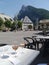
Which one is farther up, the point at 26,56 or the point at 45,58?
the point at 26,56

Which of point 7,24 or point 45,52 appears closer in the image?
Result: point 45,52

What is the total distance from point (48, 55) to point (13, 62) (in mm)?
5387

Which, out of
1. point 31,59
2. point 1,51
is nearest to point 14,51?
point 1,51

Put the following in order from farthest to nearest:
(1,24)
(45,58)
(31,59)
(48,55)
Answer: (1,24), (48,55), (45,58), (31,59)

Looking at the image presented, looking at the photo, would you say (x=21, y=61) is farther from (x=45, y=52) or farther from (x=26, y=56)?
(x=45, y=52)

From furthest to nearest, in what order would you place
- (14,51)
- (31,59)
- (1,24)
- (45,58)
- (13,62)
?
(1,24), (45,58), (14,51), (31,59), (13,62)

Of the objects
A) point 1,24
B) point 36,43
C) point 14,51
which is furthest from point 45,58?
point 1,24

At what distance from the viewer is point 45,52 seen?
8.86 metres

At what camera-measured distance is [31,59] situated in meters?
4.11

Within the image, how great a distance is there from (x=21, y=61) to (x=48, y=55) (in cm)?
519

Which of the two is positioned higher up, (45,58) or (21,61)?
(21,61)

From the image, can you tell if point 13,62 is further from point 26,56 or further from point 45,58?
point 45,58

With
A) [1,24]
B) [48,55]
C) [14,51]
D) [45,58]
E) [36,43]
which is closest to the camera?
[14,51]

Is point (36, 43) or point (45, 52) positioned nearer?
point (45, 52)
